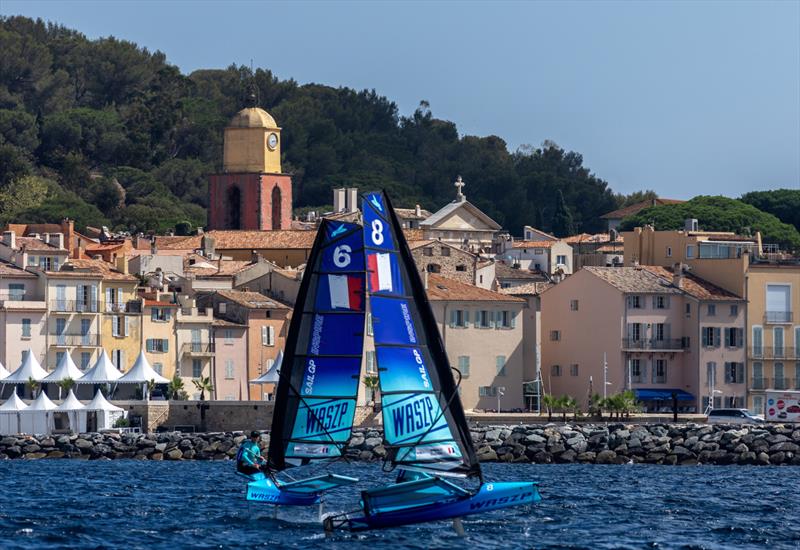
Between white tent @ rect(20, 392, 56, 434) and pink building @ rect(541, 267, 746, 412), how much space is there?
66.6ft

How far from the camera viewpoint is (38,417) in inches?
2522

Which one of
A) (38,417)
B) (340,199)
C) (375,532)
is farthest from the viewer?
(340,199)

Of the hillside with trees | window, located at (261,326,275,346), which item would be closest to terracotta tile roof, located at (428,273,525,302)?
window, located at (261,326,275,346)

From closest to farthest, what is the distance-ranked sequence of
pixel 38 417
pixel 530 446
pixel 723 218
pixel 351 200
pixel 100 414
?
pixel 530 446 < pixel 38 417 < pixel 100 414 < pixel 723 218 < pixel 351 200

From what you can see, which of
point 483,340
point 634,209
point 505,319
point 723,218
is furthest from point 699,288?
point 634,209

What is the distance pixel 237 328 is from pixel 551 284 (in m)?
15.6

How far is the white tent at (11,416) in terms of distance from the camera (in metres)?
63.6

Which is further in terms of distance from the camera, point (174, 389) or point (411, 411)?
point (174, 389)

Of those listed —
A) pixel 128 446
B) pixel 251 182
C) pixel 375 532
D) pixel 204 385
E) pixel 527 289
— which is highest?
pixel 251 182

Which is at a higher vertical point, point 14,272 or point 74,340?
point 14,272

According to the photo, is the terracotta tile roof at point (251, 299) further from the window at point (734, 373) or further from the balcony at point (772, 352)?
the balcony at point (772, 352)

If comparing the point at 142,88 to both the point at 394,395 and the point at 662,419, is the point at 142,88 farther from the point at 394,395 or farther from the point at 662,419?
the point at 394,395

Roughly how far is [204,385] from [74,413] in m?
7.06

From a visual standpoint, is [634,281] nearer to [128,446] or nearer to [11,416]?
[128,446]
